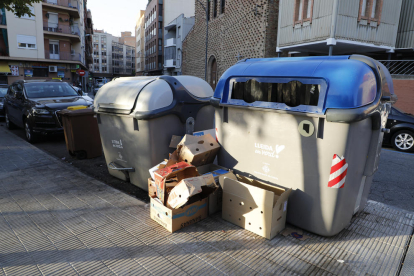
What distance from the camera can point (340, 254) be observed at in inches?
118

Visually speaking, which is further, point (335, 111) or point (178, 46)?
point (178, 46)

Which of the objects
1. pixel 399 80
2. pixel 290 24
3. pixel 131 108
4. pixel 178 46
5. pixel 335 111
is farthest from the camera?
pixel 178 46

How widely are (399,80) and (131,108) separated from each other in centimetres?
1319

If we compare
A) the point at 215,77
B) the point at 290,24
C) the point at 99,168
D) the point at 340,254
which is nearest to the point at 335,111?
the point at 340,254

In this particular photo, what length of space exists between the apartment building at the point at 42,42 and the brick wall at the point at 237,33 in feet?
57.0

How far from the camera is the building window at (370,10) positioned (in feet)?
47.1

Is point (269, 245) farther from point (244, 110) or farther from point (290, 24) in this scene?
point (290, 24)

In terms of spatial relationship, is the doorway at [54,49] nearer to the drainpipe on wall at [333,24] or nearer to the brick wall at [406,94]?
the drainpipe on wall at [333,24]

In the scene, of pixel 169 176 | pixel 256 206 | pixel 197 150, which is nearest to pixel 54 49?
pixel 197 150

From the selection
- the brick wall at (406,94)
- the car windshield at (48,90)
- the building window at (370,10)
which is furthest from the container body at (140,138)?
the building window at (370,10)

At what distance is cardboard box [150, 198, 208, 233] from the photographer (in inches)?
132

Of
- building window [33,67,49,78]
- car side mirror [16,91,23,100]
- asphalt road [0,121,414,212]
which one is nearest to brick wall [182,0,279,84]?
asphalt road [0,121,414,212]

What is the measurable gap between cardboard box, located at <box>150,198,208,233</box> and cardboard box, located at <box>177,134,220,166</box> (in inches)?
22.8

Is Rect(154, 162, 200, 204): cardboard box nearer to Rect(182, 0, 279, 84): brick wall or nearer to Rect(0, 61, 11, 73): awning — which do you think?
Rect(182, 0, 279, 84): brick wall
